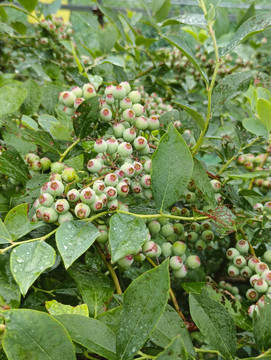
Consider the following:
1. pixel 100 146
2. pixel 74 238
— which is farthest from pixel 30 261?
pixel 100 146

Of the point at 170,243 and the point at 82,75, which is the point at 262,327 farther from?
the point at 82,75

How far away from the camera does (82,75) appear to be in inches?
27.8

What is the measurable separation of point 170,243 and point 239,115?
1.75ft

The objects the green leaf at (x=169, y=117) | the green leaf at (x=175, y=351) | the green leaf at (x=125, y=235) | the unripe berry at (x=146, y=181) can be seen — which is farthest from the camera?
the green leaf at (x=169, y=117)

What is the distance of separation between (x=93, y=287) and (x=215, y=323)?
144 millimetres

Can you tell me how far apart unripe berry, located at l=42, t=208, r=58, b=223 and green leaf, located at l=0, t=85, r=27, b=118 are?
0.20 metres

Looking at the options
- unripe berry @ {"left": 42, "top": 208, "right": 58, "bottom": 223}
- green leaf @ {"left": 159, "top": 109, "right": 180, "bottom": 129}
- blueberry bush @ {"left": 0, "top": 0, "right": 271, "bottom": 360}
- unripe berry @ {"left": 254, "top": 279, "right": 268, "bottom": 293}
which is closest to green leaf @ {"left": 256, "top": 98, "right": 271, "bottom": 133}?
blueberry bush @ {"left": 0, "top": 0, "right": 271, "bottom": 360}

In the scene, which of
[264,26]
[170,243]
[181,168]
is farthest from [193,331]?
[264,26]

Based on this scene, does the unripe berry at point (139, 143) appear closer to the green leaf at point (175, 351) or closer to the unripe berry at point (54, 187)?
the unripe berry at point (54, 187)

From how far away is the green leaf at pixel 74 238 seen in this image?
39 centimetres

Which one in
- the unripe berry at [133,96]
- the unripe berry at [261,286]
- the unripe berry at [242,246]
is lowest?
the unripe berry at [261,286]

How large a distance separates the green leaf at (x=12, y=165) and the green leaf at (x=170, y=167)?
198 millimetres

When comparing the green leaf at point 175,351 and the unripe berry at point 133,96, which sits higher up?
the unripe berry at point 133,96

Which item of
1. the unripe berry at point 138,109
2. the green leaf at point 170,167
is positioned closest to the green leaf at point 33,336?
the green leaf at point 170,167
